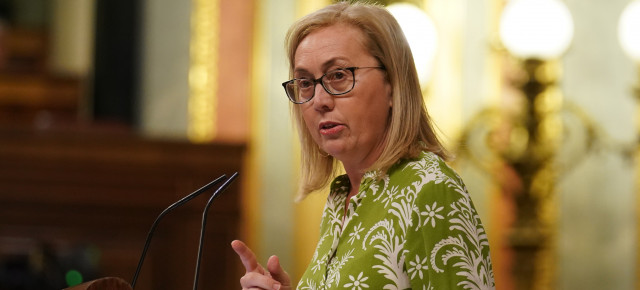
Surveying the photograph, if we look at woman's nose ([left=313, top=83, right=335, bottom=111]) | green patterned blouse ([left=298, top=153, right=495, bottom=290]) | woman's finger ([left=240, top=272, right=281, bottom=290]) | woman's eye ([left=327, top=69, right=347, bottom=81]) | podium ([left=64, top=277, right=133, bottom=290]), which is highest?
woman's eye ([left=327, top=69, right=347, bottom=81])

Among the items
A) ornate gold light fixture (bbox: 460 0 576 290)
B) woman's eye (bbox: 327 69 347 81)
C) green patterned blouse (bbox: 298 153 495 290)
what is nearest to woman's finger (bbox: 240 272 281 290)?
green patterned blouse (bbox: 298 153 495 290)

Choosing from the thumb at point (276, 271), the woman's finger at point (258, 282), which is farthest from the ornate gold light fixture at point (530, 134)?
the woman's finger at point (258, 282)

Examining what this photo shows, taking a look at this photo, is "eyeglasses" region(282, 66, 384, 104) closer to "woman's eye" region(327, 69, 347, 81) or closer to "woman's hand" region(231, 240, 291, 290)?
"woman's eye" region(327, 69, 347, 81)

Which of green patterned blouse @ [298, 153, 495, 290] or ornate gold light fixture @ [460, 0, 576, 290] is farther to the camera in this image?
ornate gold light fixture @ [460, 0, 576, 290]

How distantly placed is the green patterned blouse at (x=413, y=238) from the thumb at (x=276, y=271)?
0.57 ft

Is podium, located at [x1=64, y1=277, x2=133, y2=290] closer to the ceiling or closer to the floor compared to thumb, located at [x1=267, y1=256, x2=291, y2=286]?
closer to the ceiling

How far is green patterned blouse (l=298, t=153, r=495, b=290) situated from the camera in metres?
1.50

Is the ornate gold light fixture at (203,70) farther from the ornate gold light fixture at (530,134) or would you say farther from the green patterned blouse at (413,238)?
the green patterned blouse at (413,238)

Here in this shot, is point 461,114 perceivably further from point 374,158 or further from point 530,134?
point 374,158

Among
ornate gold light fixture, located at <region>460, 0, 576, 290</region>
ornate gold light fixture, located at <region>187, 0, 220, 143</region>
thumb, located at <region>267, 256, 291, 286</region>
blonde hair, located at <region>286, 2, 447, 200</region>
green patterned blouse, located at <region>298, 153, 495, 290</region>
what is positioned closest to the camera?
green patterned blouse, located at <region>298, 153, 495, 290</region>

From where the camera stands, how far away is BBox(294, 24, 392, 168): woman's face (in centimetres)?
170

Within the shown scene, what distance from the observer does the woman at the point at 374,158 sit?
5.04ft

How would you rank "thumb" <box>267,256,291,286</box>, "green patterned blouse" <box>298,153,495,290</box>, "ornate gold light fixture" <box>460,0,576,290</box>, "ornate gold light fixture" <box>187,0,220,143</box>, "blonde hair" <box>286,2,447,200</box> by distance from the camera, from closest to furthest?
1. "green patterned blouse" <box>298,153,495,290</box>
2. "blonde hair" <box>286,2,447,200</box>
3. "thumb" <box>267,256,291,286</box>
4. "ornate gold light fixture" <box>460,0,576,290</box>
5. "ornate gold light fixture" <box>187,0,220,143</box>

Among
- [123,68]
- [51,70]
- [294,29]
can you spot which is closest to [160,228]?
[123,68]
